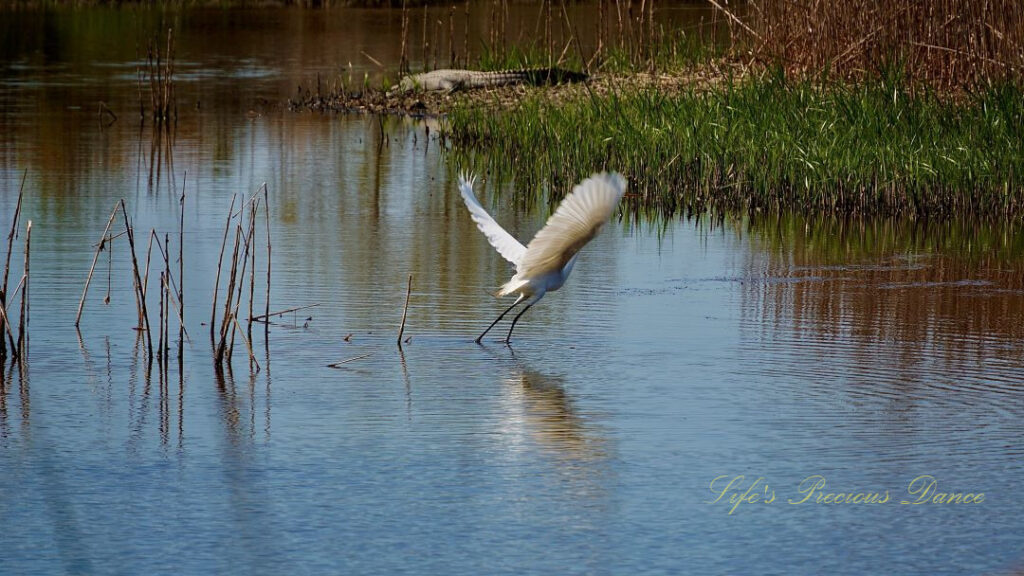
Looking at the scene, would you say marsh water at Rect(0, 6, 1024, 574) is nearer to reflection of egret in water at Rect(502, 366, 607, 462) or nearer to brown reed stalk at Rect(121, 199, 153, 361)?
reflection of egret in water at Rect(502, 366, 607, 462)

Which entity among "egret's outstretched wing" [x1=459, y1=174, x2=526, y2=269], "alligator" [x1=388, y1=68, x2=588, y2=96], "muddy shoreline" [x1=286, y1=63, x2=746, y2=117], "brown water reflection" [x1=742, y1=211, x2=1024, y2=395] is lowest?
"brown water reflection" [x1=742, y1=211, x2=1024, y2=395]

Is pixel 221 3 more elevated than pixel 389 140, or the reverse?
pixel 221 3

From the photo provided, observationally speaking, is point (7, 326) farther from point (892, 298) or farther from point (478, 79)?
point (478, 79)

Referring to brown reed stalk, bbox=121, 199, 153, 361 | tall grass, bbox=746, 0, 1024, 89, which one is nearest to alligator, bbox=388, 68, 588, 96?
tall grass, bbox=746, 0, 1024, 89

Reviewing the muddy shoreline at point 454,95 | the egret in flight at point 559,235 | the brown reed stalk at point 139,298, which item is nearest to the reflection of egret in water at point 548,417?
the egret in flight at point 559,235

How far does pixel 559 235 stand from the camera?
6918mm

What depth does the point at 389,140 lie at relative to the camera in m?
18.1

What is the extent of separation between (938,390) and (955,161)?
5.86 metres

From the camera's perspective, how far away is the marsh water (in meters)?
4.64

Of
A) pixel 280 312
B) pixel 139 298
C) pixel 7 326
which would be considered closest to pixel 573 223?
pixel 280 312

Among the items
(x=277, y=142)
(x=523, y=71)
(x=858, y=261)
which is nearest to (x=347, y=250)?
(x=858, y=261)

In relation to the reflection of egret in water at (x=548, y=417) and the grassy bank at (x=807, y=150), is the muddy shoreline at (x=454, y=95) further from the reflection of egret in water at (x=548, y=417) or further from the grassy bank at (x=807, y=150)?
the reflection of egret in water at (x=548, y=417)

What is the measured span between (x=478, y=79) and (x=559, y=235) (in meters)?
14.4

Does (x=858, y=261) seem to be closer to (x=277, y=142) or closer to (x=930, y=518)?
(x=930, y=518)
